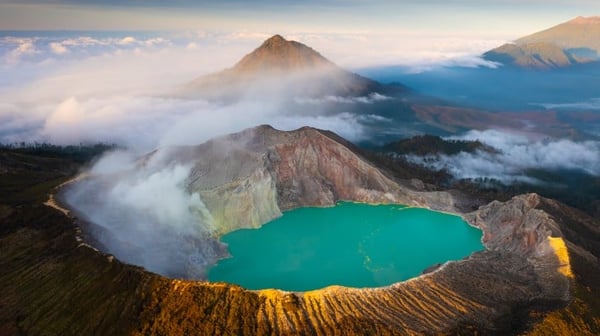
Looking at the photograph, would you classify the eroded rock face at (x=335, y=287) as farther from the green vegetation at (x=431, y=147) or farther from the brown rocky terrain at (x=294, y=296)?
the green vegetation at (x=431, y=147)

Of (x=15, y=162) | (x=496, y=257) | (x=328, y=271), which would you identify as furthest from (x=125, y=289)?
(x=15, y=162)

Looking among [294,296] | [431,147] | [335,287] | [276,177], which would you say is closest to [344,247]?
[276,177]

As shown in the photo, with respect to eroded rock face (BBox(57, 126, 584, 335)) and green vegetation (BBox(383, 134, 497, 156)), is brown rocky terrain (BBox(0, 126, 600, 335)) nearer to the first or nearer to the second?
eroded rock face (BBox(57, 126, 584, 335))

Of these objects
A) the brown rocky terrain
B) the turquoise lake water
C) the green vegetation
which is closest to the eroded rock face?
the brown rocky terrain

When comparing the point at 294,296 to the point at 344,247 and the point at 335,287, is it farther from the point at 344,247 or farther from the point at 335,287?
the point at 344,247

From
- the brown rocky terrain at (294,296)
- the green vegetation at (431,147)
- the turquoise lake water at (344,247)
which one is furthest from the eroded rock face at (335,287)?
the green vegetation at (431,147)

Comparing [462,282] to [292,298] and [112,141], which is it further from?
[112,141]
